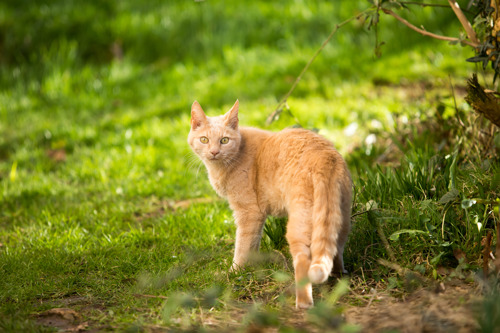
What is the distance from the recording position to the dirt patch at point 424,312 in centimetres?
215

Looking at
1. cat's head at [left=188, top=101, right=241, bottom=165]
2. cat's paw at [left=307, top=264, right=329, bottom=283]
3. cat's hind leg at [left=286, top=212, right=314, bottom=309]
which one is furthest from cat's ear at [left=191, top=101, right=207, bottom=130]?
cat's paw at [left=307, top=264, right=329, bottom=283]

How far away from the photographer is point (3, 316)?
2.64m

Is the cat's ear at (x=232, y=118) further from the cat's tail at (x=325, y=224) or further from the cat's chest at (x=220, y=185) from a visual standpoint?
the cat's tail at (x=325, y=224)

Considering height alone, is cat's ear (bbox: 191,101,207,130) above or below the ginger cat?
above

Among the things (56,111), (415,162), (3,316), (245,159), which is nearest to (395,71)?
(415,162)

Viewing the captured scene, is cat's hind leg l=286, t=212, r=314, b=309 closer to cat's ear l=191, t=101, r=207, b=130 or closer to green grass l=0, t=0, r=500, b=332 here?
green grass l=0, t=0, r=500, b=332

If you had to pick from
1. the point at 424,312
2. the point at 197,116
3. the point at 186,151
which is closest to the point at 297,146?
the point at 197,116

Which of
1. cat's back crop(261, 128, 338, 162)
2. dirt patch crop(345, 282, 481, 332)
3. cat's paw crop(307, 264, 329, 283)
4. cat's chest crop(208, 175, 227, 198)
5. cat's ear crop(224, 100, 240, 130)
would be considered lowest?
dirt patch crop(345, 282, 481, 332)

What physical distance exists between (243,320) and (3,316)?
1.20 meters

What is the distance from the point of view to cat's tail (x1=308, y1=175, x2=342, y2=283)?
2.45 metres

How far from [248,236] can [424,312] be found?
3.96ft

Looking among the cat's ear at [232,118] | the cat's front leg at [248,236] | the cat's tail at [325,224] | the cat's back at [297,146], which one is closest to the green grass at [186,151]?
the cat's front leg at [248,236]

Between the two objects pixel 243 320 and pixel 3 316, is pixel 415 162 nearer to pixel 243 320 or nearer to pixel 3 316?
pixel 243 320

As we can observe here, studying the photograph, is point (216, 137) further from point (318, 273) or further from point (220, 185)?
point (318, 273)
